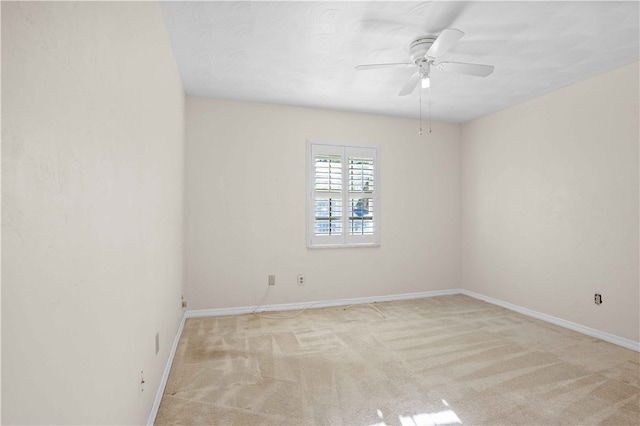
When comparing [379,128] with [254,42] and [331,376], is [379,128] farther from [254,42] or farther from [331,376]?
[331,376]

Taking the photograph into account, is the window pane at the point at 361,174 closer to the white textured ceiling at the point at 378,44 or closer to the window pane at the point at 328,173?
the window pane at the point at 328,173

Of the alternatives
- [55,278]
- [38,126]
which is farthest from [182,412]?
[38,126]

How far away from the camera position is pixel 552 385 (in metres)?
2.27

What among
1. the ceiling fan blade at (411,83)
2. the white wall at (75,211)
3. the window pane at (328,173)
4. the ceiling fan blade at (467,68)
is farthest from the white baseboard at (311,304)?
the ceiling fan blade at (467,68)

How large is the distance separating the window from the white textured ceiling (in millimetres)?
791

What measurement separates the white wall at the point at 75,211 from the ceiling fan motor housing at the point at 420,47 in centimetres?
178

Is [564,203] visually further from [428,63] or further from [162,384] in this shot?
[162,384]

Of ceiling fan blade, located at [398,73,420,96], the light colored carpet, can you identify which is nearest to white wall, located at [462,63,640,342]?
the light colored carpet

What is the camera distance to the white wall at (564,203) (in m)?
2.97

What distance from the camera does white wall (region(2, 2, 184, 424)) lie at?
0.66 metres

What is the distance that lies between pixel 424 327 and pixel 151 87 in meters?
3.19

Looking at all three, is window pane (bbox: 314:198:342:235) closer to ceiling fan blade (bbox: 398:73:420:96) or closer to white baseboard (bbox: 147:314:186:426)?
ceiling fan blade (bbox: 398:73:420:96)

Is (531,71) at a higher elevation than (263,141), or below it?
higher

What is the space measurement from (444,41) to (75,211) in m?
2.21
